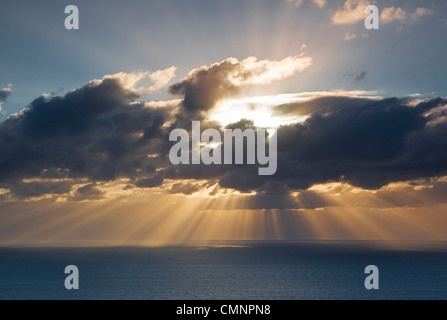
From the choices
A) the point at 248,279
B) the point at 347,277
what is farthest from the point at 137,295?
the point at 347,277
